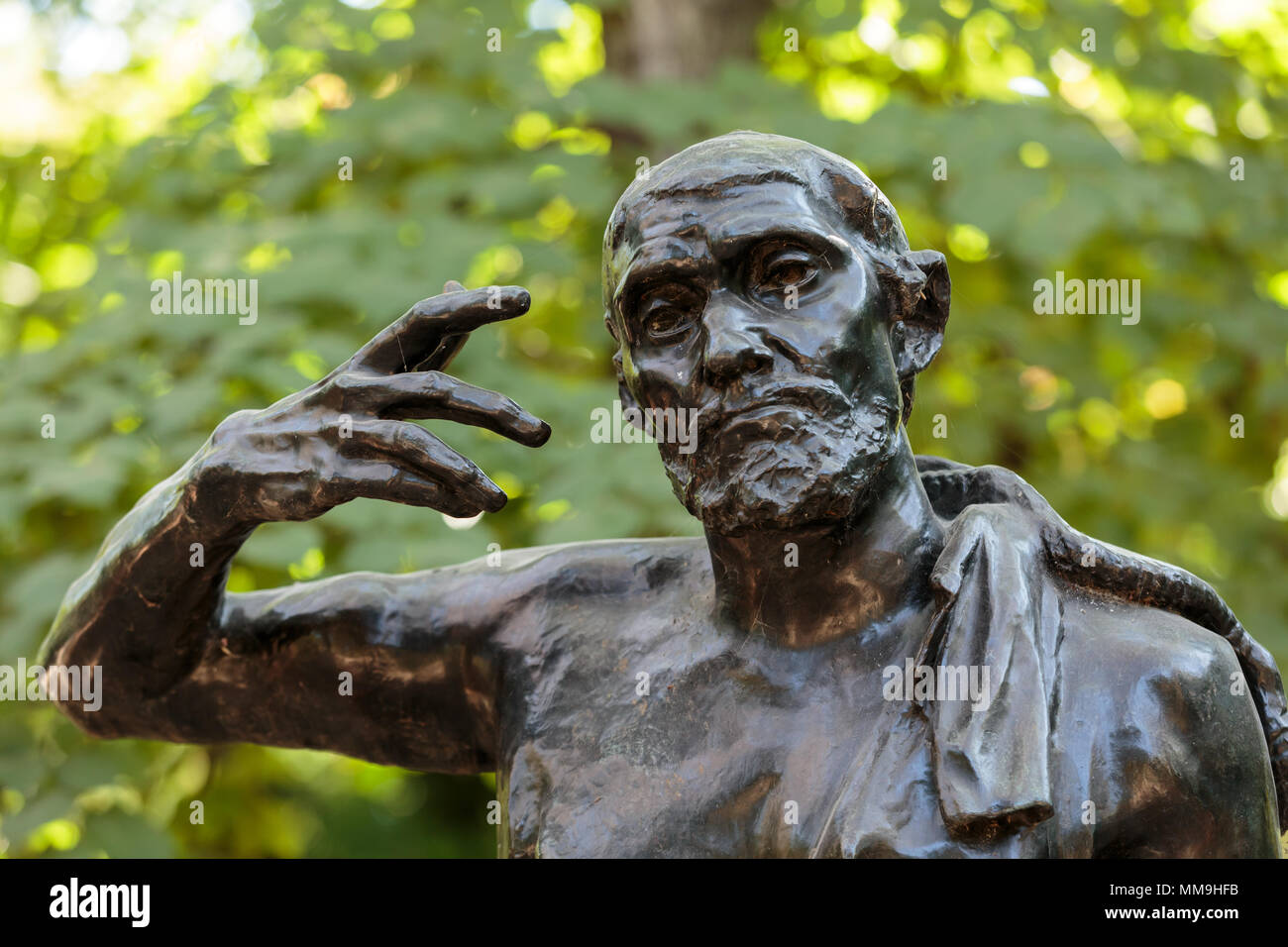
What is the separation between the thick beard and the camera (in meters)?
2.77

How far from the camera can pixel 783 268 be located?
9.41ft

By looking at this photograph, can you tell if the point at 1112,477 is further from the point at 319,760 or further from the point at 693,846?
the point at 319,760

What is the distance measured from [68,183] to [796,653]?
4.75m

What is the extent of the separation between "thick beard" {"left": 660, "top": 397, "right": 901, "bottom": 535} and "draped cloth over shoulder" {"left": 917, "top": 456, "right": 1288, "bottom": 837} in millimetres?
211

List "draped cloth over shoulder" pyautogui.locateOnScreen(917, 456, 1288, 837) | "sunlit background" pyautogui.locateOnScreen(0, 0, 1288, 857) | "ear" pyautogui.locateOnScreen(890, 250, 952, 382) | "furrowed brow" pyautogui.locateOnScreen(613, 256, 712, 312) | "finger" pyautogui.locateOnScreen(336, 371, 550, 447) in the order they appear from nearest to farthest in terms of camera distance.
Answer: "draped cloth over shoulder" pyautogui.locateOnScreen(917, 456, 1288, 837)
"finger" pyautogui.locateOnScreen(336, 371, 550, 447)
"furrowed brow" pyautogui.locateOnScreen(613, 256, 712, 312)
"ear" pyautogui.locateOnScreen(890, 250, 952, 382)
"sunlit background" pyautogui.locateOnScreen(0, 0, 1288, 857)

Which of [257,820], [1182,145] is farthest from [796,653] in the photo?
Answer: [257,820]

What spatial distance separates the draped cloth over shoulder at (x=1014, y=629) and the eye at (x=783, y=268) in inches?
19.7

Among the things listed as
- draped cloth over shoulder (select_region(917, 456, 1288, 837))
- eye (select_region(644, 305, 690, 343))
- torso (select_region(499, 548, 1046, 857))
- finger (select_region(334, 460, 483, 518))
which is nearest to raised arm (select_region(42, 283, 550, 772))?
finger (select_region(334, 460, 483, 518))

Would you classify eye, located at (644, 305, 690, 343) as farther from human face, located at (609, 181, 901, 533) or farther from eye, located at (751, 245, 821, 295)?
eye, located at (751, 245, 821, 295)

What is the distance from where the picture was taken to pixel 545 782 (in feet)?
9.84

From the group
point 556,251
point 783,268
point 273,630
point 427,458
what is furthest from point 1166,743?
point 556,251

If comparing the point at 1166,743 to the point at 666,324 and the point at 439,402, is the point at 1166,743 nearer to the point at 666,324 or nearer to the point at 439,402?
the point at 666,324
